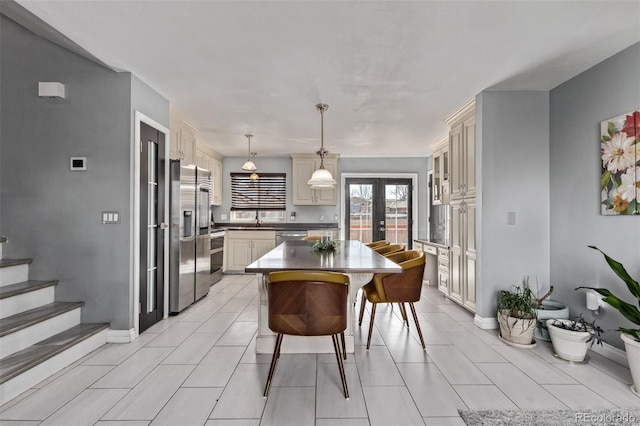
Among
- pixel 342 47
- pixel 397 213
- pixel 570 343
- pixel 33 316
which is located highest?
pixel 342 47

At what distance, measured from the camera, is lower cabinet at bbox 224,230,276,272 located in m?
6.79

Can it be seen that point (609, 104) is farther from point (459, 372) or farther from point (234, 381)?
point (234, 381)

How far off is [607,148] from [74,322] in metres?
4.90

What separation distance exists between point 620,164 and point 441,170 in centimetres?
296

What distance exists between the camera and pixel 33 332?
2.67 metres

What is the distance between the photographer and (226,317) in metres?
3.99

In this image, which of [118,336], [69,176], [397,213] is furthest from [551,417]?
[397,213]

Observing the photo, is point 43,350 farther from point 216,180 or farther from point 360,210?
point 360,210

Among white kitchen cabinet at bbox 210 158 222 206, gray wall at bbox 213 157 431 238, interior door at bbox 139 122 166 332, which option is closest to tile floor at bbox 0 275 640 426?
interior door at bbox 139 122 166 332

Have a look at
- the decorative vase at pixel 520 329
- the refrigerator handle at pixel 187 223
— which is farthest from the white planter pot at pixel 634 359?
the refrigerator handle at pixel 187 223

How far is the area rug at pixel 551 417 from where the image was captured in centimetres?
195

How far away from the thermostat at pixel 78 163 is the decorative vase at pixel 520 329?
164 inches

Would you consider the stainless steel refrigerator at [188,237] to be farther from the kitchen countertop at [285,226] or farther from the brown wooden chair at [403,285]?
the brown wooden chair at [403,285]

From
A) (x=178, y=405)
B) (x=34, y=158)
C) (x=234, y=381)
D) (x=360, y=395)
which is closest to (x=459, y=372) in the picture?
(x=360, y=395)
